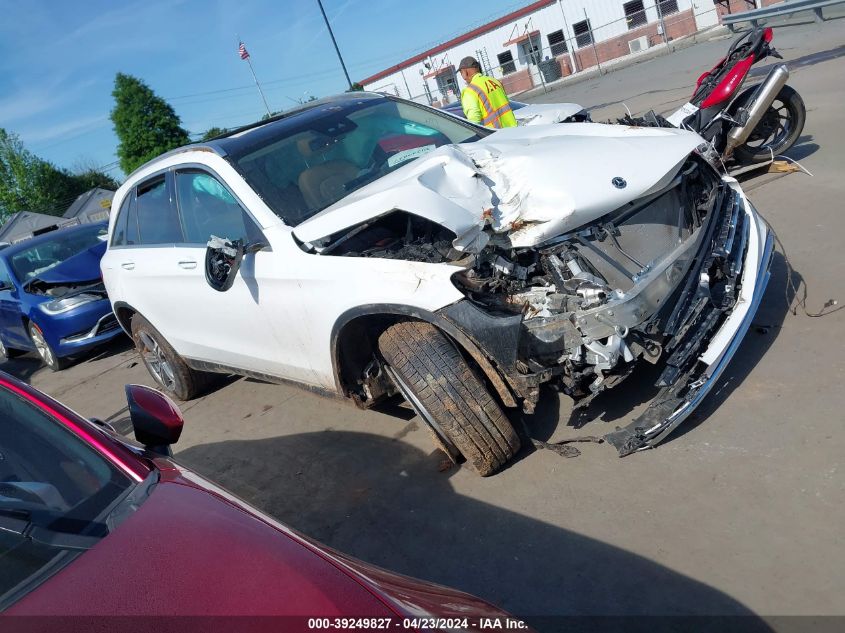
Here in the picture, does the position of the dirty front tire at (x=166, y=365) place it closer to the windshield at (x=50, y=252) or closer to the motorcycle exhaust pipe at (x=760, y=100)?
the windshield at (x=50, y=252)

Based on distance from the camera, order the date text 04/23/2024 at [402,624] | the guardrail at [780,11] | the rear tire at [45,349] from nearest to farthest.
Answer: the date text 04/23/2024 at [402,624] → the rear tire at [45,349] → the guardrail at [780,11]

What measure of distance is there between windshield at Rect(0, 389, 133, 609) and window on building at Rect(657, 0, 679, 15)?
133 feet

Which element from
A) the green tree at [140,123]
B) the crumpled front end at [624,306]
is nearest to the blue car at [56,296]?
the crumpled front end at [624,306]

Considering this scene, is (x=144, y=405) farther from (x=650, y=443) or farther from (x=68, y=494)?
(x=650, y=443)

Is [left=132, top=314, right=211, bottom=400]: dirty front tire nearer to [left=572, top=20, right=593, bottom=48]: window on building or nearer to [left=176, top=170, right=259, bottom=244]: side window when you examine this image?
[left=176, top=170, right=259, bottom=244]: side window

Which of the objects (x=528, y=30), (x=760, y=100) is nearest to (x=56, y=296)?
(x=760, y=100)

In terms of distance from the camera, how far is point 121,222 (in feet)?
19.6

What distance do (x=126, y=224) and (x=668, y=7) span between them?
3856 centimetres

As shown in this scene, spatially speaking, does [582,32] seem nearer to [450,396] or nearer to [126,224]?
[126,224]

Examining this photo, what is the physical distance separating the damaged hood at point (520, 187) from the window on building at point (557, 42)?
41.6 meters

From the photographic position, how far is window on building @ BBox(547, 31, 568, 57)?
42722 millimetres

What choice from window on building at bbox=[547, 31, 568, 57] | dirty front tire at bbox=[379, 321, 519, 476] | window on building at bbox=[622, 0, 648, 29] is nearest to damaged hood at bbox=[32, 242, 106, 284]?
dirty front tire at bbox=[379, 321, 519, 476]

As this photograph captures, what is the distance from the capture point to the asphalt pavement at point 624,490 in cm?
263

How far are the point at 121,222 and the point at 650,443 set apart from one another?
4.61 m
